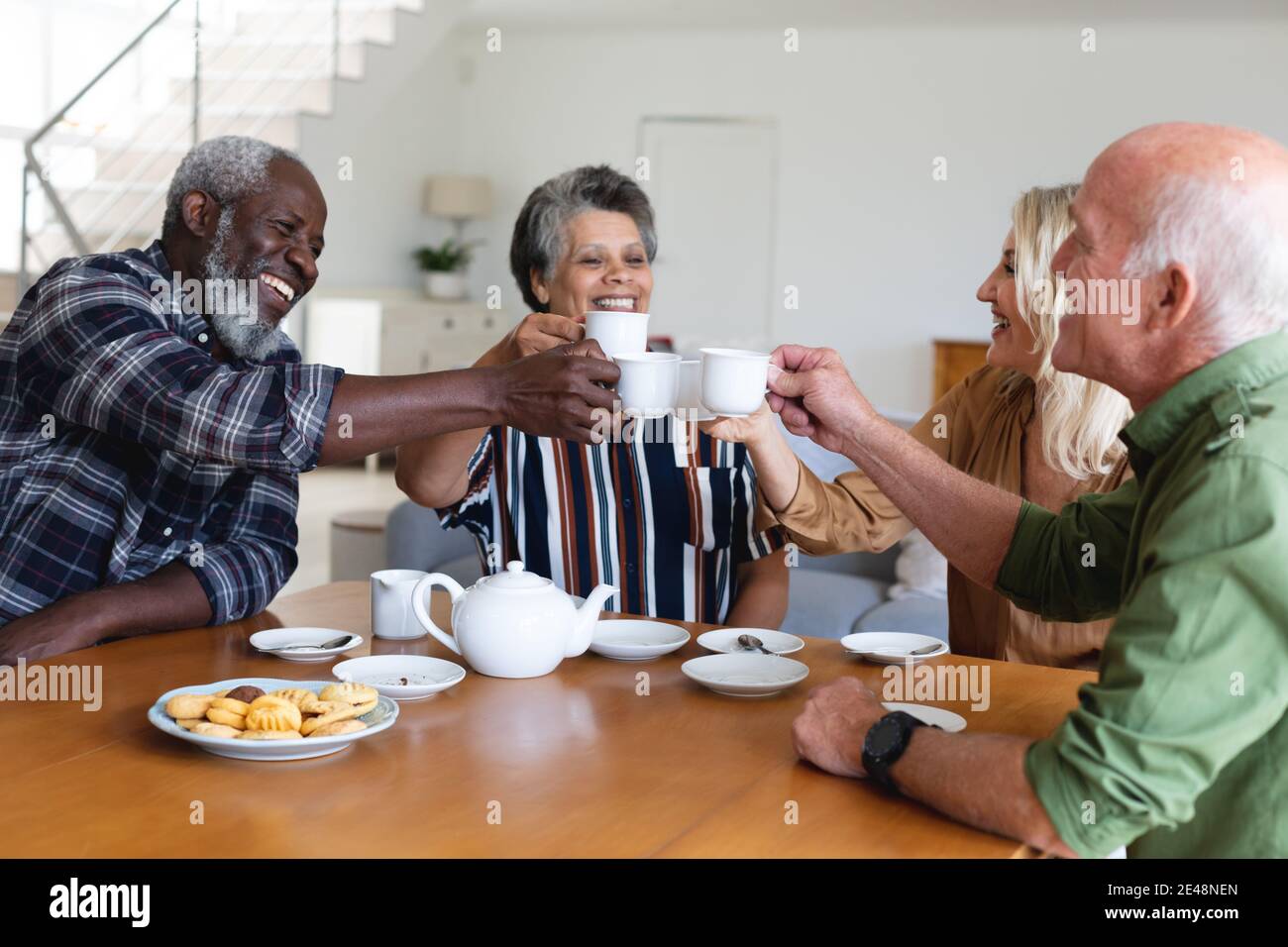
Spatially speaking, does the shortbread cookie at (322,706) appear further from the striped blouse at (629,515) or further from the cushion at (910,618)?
the cushion at (910,618)

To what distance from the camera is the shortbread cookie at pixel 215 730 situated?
1.27 metres

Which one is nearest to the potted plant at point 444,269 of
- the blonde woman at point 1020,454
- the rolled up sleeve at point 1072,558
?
the blonde woman at point 1020,454

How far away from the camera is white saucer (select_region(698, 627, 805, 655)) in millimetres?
1768

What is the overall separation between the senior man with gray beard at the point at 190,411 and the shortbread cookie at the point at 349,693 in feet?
1.23

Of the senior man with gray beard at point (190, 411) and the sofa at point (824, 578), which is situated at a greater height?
the senior man with gray beard at point (190, 411)

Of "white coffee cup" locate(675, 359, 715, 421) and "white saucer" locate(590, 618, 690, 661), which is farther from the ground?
"white coffee cup" locate(675, 359, 715, 421)

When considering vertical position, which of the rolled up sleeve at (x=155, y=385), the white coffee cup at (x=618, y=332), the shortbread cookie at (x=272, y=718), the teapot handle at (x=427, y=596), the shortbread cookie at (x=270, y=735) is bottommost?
the shortbread cookie at (x=270, y=735)

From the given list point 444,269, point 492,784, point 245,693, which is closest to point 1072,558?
Answer: point 492,784

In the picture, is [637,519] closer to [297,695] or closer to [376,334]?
[297,695]

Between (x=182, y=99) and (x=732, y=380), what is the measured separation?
7.05 meters

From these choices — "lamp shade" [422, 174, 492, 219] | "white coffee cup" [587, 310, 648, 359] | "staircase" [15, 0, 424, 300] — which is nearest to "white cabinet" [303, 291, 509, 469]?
"lamp shade" [422, 174, 492, 219]

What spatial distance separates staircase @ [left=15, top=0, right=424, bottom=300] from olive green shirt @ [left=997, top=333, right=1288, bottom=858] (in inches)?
238

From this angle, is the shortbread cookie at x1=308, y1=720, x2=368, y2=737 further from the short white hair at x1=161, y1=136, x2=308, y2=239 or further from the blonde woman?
the short white hair at x1=161, y1=136, x2=308, y2=239
